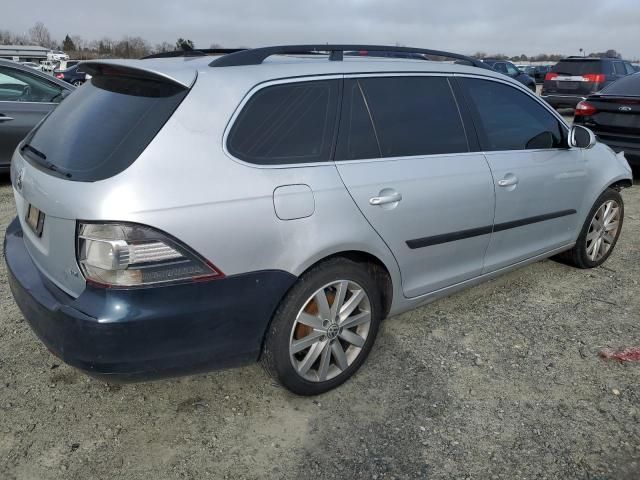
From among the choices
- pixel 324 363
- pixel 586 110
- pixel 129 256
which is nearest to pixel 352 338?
pixel 324 363

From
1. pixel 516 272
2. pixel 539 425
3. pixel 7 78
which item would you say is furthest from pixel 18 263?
pixel 7 78

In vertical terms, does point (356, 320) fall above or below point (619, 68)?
below

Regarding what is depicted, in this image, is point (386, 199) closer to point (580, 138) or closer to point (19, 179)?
point (19, 179)

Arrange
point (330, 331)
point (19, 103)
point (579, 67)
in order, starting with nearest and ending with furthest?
point (330, 331), point (19, 103), point (579, 67)

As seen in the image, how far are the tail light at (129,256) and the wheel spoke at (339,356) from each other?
93cm

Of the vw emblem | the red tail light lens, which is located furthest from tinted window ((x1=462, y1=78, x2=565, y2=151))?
the red tail light lens

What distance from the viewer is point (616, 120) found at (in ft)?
23.2

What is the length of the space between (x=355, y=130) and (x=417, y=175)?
0.42 m

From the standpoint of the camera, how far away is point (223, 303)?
2.29 metres

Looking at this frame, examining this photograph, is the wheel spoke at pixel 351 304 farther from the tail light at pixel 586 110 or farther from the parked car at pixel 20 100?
the tail light at pixel 586 110

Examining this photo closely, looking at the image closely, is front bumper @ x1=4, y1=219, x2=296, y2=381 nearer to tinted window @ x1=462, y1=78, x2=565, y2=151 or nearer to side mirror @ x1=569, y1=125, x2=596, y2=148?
tinted window @ x1=462, y1=78, x2=565, y2=151

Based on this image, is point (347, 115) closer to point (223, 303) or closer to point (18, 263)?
point (223, 303)

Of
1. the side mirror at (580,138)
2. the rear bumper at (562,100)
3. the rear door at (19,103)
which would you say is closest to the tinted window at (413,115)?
the side mirror at (580,138)

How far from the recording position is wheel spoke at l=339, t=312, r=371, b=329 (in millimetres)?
2783
